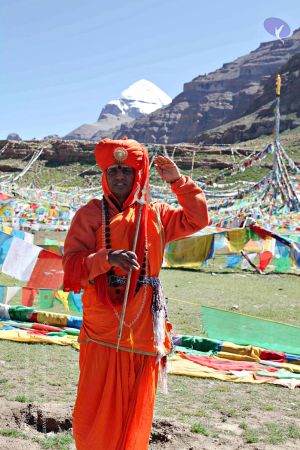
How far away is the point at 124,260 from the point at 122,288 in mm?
291

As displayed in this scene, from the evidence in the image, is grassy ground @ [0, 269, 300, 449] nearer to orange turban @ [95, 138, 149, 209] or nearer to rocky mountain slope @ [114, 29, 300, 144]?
orange turban @ [95, 138, 149, 209]

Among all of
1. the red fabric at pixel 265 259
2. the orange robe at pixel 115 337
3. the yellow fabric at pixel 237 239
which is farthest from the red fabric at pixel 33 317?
the red fabric at pixel 265 259

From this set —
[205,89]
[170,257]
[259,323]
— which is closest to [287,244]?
[170,257]

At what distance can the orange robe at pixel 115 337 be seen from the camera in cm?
273

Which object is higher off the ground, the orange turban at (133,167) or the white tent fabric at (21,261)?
the orange turban at (133,167)

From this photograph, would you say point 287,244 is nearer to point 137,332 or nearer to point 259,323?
point 259,323

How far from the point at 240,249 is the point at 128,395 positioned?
13141 millimetres

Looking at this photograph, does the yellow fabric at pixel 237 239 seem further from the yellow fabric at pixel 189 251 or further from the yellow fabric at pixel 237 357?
the yellow fabric at pixel 237 357

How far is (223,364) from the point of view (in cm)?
614

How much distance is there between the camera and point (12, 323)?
7.66 meters

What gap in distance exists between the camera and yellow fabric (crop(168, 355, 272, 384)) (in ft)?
18.1

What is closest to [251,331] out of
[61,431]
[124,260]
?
[61,431]

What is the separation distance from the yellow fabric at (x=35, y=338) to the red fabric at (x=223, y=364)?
1423 millimetres

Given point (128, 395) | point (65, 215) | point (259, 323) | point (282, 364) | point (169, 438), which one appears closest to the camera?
point (128, 395)
